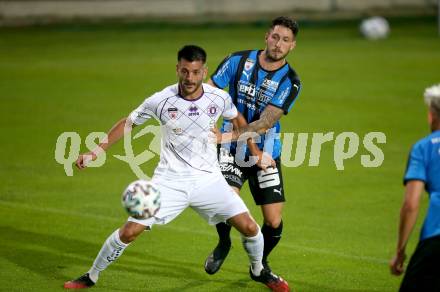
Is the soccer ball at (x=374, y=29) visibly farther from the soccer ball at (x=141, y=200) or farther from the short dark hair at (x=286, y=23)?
the soccer ball at (x=141, y=200)

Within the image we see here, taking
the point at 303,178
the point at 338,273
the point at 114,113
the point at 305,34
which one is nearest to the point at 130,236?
the point at 338,273

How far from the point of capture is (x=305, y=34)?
110 ft

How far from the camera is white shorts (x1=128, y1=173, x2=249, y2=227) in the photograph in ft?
28.1

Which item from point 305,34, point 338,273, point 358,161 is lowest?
point 338,273

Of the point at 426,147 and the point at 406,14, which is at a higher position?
the point at 406,14

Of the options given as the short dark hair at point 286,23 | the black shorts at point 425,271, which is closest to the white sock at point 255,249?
the short dark hair at point 286,23

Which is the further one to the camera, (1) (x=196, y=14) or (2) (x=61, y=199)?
(1) (x=196, y=14)

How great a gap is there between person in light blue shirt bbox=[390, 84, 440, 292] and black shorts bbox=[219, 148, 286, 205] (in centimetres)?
317

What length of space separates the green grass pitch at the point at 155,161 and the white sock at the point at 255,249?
0.26m

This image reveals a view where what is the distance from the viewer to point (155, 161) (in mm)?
15984

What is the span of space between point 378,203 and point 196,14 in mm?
26179

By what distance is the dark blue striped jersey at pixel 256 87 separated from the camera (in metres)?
9.62

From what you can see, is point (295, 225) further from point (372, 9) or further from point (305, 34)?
point (372, 9)

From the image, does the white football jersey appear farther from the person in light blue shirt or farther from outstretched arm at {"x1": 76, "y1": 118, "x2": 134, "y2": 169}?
the person in light blue shirt
